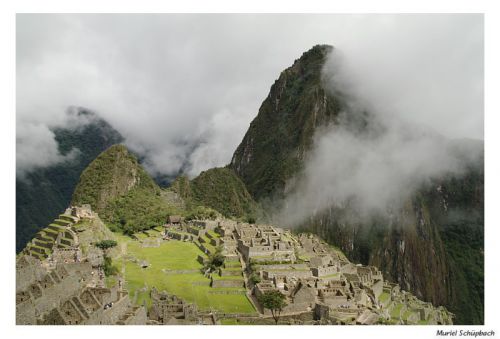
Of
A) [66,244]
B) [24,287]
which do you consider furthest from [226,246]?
[24,287]

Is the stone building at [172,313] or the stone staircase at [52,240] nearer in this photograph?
the stone building at [172,313]

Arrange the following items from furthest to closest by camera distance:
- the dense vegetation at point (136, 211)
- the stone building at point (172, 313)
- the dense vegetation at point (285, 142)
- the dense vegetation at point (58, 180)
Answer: the dense vegetation at point (285, 142), the dense vegetation at point (136, 211), the dense vegetation at point (58, 180), the stone building at point (172, 313)

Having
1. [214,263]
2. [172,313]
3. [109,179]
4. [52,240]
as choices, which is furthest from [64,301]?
[109,179]

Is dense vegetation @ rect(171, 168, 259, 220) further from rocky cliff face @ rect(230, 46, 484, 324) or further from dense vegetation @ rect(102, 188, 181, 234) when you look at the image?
rocky cliff face @ rect(230, 46, 484, 324)

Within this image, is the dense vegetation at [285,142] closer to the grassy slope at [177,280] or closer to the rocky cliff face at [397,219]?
the rocky cliff face at [397,219]

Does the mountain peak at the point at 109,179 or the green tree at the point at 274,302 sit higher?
the mountain peak at the point at 109,179

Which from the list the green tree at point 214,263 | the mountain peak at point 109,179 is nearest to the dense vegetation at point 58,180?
the mountain peak at point 109,179
